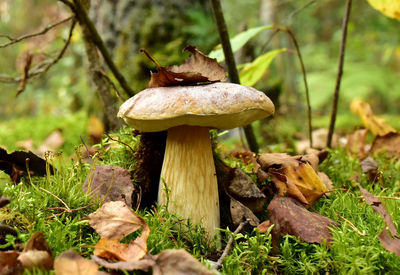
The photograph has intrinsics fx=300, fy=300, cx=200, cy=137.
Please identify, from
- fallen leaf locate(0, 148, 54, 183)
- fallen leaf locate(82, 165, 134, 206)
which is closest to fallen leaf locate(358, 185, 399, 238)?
fallen leaf locate(82, 165, 134, 206)

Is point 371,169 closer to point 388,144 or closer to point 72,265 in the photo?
point 388,144

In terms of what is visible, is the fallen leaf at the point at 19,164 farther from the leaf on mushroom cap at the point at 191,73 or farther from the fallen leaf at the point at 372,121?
the fallen leaf at the point at 372,121

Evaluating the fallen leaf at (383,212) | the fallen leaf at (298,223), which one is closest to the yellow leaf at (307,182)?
the fallen leaf at (298,223)

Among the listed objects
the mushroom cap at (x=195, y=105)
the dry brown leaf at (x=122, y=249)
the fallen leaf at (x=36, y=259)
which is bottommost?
the dry brown leaf at (x=122, y=249)

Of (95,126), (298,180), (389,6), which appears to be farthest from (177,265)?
(95,126)

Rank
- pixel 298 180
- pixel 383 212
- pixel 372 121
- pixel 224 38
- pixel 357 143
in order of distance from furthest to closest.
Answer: pixel 372 121
pixel 357 143
pixel 224 38
pixel 298 180
pixel 383 212

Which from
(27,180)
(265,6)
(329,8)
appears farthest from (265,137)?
(329,8)

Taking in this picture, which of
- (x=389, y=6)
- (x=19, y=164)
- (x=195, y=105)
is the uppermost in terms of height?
(x=389, y=6)
